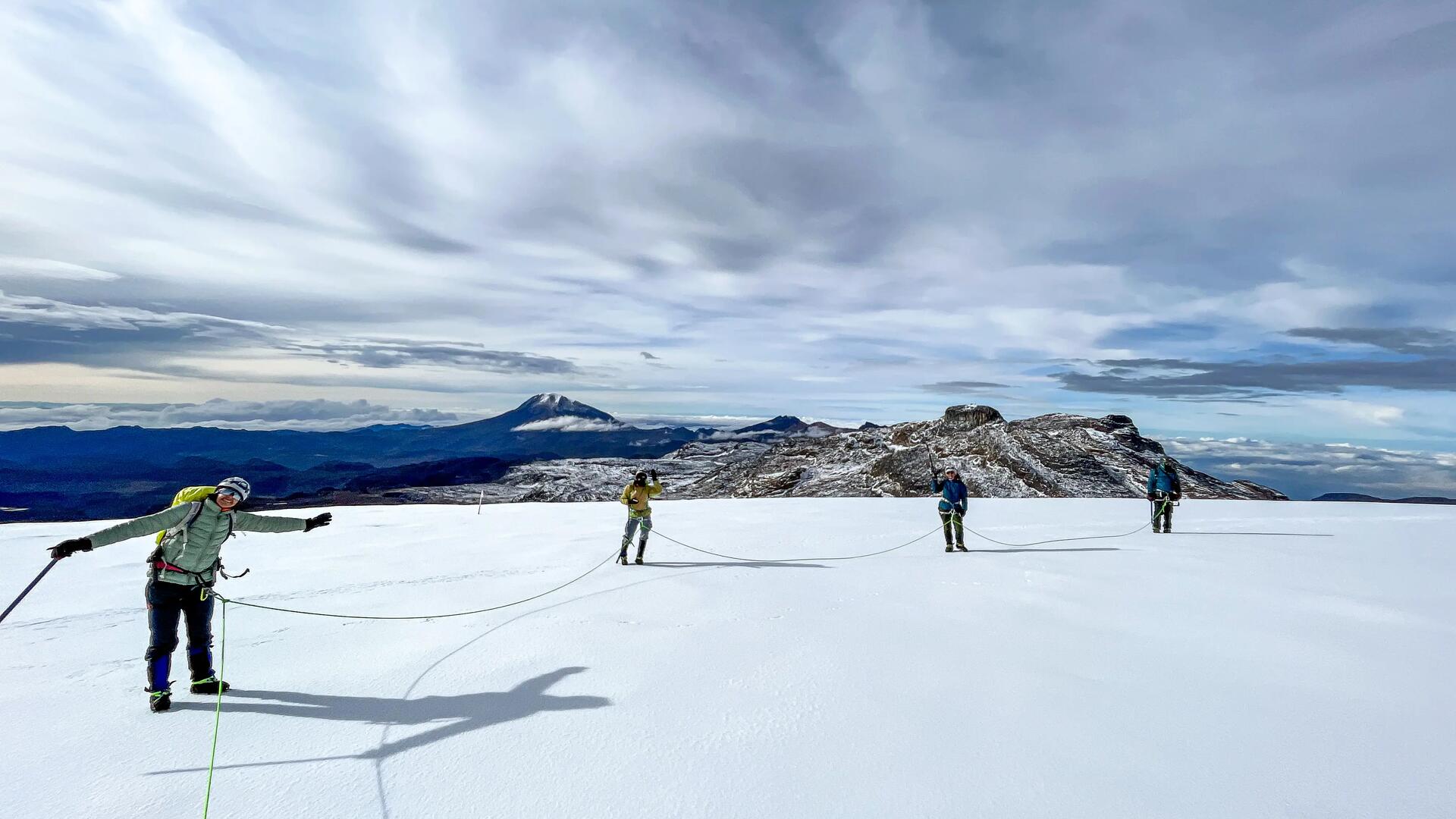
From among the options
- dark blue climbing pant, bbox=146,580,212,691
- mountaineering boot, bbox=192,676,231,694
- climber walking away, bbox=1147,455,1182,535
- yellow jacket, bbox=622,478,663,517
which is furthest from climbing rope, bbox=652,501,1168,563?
dark blue climbing pant, bbox=146,580,212,691

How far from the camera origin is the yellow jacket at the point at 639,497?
1375 centimetres

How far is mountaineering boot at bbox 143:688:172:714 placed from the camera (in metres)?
6.31

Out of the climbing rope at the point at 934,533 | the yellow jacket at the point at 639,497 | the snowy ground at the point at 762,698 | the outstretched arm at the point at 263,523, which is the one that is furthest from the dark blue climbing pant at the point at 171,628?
the climbing rope at the point at 934,533

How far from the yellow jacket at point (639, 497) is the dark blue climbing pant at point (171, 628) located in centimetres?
771

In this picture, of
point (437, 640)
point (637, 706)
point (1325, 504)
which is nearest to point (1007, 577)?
point (637, 706)

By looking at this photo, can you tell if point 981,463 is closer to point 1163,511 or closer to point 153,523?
point 1163,511

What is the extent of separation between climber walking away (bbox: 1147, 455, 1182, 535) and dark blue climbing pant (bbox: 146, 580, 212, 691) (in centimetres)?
2252

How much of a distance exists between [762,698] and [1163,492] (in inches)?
743

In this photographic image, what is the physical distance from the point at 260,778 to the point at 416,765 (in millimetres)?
1213

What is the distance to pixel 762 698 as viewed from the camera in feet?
21.7

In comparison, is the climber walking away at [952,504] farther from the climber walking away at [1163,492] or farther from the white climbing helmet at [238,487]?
the white climbing helmet at [238,487]

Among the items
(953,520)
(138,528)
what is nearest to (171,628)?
(138,528)

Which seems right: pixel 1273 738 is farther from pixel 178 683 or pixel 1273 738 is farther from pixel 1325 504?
pixel 1325 504

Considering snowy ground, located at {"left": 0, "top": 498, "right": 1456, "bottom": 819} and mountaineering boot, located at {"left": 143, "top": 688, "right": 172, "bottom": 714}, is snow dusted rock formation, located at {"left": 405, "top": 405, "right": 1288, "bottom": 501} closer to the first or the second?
snowy ground, located at {"left": 0, "top": 498, "right": 1456, "bottom": 819}
